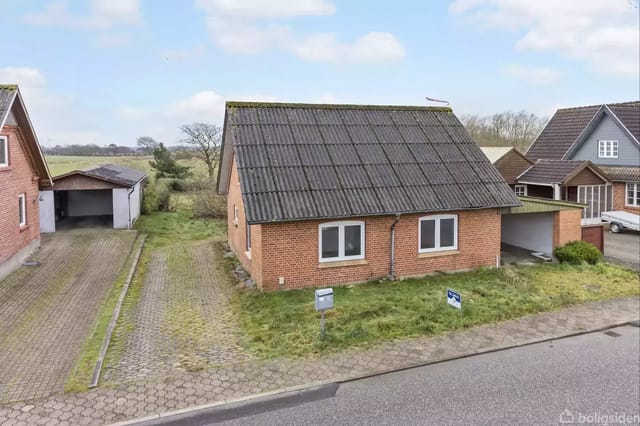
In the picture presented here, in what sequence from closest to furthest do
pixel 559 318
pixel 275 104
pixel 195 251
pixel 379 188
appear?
pixel 559 318 < pixel 379 188 < pixel 275 104 < pixel 195 251

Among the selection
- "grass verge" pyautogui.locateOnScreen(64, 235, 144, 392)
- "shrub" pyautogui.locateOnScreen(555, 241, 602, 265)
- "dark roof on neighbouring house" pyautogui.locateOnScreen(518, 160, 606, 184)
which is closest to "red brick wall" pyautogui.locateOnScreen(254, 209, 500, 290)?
"shrub" pyautogui.locateOnScreen(555, 241, 602, 265)

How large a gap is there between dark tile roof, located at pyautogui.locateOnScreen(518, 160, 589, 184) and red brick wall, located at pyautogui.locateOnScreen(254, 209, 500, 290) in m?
11.5

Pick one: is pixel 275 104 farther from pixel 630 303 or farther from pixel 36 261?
pixel 630 303

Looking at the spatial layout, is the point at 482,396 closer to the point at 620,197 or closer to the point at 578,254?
the point at 578,254

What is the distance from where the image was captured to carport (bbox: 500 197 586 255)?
16.4 meters

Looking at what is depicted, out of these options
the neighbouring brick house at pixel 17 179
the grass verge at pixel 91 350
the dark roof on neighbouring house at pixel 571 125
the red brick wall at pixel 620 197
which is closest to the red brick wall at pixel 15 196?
the neighbouring brick house at pixel 17 179

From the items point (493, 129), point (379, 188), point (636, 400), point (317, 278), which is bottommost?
point (636, 400)

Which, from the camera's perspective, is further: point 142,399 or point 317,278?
point 317,278

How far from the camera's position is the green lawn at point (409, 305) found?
31.1ft

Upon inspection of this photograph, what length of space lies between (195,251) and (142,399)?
12.6 metres

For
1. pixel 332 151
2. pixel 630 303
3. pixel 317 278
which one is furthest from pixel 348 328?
pixel 630 303

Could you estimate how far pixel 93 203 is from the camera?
29.0m

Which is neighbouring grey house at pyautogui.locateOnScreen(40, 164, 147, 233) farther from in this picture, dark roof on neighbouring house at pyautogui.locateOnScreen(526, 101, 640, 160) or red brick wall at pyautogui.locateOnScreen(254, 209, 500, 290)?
dark roof on neighbouring house at pyautogui.locateOnScreen(526, 101, 640, 160)

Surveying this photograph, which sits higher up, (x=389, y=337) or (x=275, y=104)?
(x=275, y=104)
